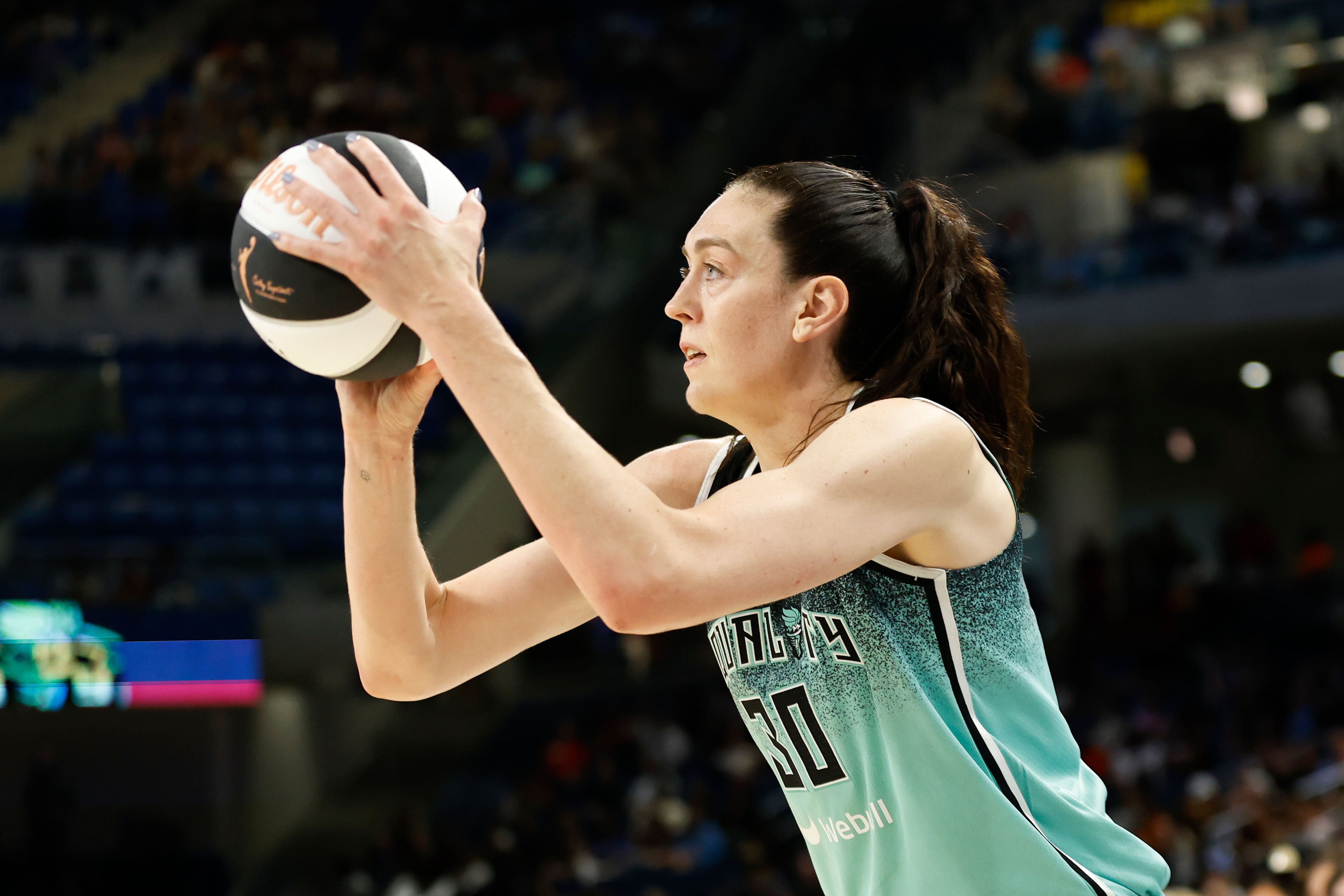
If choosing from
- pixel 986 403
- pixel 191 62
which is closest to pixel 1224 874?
pixel 986 403

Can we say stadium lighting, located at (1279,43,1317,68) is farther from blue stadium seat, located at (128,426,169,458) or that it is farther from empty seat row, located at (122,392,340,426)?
blue stadium seat, located at (128,426,169,458)

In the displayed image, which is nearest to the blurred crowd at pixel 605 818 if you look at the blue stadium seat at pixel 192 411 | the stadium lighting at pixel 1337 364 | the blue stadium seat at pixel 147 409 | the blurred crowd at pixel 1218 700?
the blurred crowd at pixel 1218 700

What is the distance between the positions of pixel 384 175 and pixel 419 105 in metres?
13.5

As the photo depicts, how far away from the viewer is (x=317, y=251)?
1.87m

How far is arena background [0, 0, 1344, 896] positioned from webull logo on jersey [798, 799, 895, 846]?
5.61 m

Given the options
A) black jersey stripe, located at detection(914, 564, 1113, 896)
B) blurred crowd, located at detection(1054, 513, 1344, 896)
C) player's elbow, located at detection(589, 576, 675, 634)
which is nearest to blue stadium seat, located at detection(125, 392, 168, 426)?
blurred crowd, located at detection(1054, 513, 1344, 896)

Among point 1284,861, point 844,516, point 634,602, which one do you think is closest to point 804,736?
point 844,516

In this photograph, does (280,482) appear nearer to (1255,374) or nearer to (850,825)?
(850,825)

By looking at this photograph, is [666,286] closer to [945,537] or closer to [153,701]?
[153,701]

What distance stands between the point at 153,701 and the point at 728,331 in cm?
842

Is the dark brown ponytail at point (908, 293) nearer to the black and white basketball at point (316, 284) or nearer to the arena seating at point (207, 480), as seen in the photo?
the black and white basketball at point (316, 284)

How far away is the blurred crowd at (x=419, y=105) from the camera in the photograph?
12969mm

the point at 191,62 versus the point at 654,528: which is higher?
the point at 654,528

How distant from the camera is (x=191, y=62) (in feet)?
49.8
